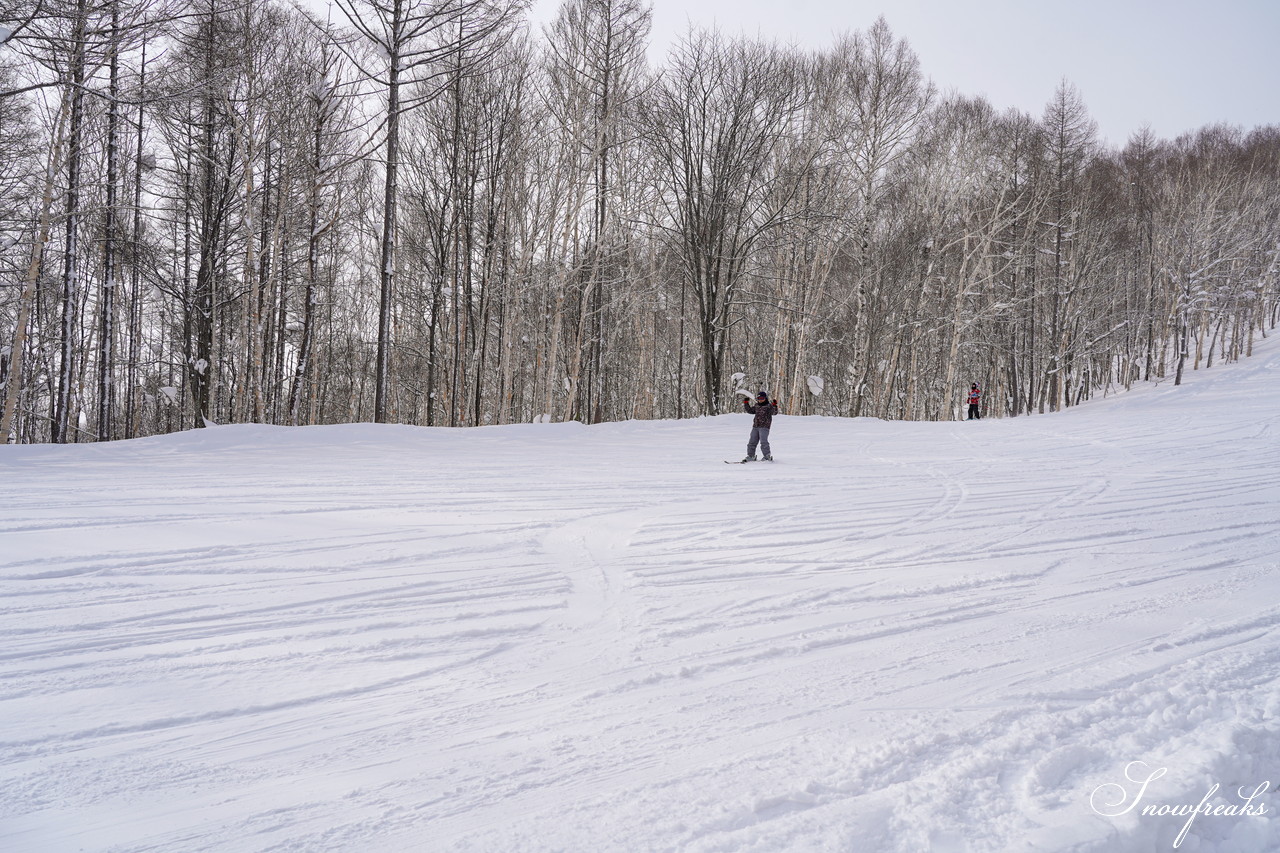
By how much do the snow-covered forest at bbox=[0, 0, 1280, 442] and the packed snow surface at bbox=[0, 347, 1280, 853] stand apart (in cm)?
698

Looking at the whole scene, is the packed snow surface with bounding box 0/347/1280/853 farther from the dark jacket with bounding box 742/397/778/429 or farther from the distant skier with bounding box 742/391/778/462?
the dark jacket with bounding box 742/397/778/429

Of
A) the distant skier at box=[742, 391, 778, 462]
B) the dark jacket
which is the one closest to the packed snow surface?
the distant skier at box=[742, 391, 778, 462]

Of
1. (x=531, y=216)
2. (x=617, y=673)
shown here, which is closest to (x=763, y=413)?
(x=617, y=673)

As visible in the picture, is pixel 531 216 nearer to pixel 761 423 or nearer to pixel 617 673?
pixel 761 423

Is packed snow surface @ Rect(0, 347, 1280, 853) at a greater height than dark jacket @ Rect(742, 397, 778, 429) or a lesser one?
lesser

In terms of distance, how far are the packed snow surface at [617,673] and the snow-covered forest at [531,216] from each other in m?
6.98

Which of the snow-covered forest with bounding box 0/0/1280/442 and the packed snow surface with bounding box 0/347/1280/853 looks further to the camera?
the snow-covered forest with bounding box 0/0/1280/442

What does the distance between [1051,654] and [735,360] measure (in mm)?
36122

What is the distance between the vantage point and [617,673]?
11.7ft

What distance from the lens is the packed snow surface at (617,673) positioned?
236cm

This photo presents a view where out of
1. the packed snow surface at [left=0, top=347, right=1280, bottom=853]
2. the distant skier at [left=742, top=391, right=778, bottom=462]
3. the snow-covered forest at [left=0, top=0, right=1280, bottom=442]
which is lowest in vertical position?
the packed snow surface at [left=0, top=347, right=1280, bottom=853]

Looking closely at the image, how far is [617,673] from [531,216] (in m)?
20.7

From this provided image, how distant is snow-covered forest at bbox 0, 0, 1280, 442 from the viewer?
48.0 feet

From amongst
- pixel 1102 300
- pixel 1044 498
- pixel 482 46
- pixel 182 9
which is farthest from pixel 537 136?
pixel 1102 300
